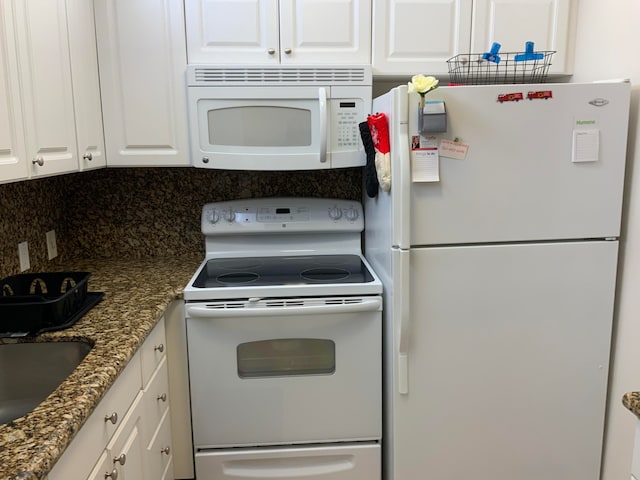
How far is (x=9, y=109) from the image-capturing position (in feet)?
4.54

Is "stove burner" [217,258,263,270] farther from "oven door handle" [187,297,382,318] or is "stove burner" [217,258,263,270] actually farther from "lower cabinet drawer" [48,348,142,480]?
"lower cabinet drawer" [48,348,142,480]

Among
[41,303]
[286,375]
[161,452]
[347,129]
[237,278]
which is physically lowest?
[161,452]

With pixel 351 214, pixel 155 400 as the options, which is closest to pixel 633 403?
pixel 155 400

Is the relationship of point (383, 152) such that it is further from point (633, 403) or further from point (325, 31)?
point (633, 403)

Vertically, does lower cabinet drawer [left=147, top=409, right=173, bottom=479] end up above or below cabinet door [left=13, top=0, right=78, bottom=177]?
below

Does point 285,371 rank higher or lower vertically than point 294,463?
higher

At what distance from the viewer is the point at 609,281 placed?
74.1 inches

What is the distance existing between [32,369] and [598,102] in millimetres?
1947

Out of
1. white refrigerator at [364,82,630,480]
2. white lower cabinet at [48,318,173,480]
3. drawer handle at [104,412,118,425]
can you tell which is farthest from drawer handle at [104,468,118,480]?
white refrigerator at [364,82,630,480]

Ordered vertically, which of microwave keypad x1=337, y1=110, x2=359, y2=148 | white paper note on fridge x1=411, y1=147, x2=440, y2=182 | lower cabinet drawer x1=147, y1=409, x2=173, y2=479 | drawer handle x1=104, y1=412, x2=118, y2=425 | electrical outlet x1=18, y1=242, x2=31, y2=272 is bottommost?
lower cabinet drawer x1=147, y1=409, x2=173, y2=479

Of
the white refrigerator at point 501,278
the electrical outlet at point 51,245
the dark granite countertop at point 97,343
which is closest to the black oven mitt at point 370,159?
the white refrigerator at point 501,278

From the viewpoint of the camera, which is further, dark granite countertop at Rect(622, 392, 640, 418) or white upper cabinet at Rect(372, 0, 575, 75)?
white upper cabinet at Rect(372, 0, 575, 75)

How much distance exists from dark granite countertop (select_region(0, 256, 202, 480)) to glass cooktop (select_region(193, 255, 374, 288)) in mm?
126

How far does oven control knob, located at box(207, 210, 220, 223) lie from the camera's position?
7.89ft
